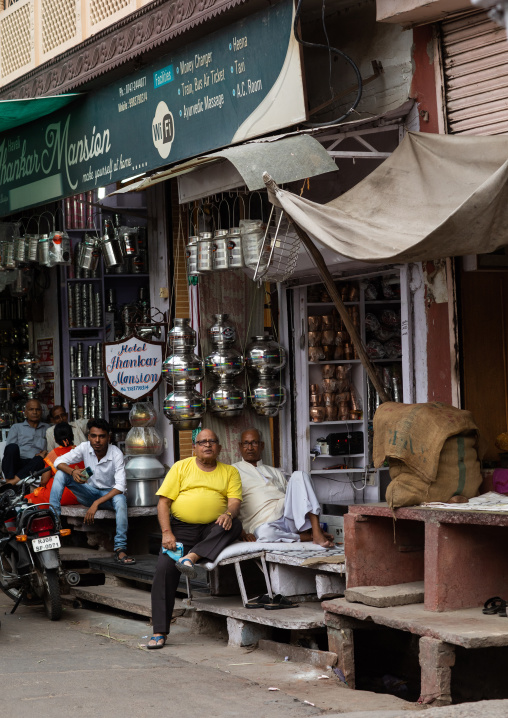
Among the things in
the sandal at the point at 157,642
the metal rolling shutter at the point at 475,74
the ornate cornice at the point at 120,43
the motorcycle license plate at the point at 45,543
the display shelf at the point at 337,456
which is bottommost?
the sandal at the point at 157,642

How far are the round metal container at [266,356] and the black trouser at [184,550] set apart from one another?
204 cm

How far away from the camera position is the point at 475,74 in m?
7.23

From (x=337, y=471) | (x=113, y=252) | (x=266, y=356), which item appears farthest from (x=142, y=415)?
(x=337, y=471)

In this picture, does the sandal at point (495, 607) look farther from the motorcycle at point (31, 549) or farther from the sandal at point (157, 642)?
the motorcycle at point (31, 549)

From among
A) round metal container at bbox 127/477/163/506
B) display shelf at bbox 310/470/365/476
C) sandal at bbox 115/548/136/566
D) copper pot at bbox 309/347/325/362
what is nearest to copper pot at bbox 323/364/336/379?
copper pot at bbox 309/347/325/362

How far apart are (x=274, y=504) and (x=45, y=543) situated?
187cm

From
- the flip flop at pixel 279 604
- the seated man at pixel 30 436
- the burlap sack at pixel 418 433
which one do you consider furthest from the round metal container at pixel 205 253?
the seated man at pixel 30 436

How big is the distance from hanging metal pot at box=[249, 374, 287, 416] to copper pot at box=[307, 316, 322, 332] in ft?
1.89

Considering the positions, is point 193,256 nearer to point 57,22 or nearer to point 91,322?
point 57,22

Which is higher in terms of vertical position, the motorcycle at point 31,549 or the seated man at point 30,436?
the seated man at point 30,436

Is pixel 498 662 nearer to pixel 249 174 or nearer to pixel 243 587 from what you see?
pixel 243 587

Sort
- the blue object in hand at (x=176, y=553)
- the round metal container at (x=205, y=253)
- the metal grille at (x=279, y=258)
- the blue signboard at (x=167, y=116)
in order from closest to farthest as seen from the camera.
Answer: the metal grille at (x=279, y=258) < the blue object in hand at (x=176, y=553) < the blue signboard at (x=167, y=116) < the round metal container at (x=205, y=253)

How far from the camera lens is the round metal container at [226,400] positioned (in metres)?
9.53

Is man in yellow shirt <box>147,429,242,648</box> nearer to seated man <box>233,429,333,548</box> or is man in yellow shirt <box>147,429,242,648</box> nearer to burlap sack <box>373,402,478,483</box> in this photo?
seated man <box>233,429,333,548</box>
